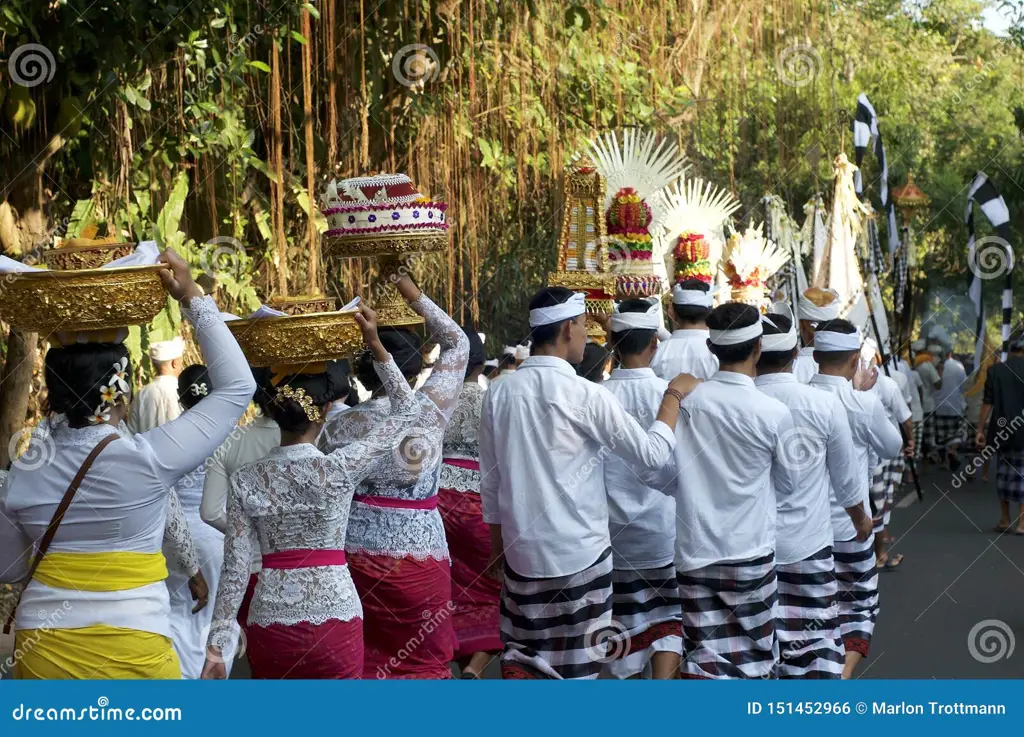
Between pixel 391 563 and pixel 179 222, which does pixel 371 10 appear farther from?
pixel 391 563

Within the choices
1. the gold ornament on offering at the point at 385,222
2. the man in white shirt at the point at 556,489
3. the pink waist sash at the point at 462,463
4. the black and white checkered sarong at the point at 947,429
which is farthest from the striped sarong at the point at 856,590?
the black and white checkered sarong at the point at 947,429

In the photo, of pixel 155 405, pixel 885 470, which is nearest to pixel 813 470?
pixel 155 405

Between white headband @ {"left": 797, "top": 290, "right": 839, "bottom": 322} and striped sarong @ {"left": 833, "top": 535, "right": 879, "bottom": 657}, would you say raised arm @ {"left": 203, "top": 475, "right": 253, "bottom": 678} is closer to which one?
striped sarong @ {"left": 833, "top": 535, "right": 879, "bottom": 657}

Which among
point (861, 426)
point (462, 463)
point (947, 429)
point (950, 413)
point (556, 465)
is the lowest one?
point (947, 429)

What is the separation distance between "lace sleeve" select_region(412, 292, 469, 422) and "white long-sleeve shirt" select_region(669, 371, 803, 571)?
2.89 feet

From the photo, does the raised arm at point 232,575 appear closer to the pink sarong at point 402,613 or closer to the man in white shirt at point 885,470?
the pink sarong at point 402,613

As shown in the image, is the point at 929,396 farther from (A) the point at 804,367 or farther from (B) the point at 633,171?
(B) the point at 633,171

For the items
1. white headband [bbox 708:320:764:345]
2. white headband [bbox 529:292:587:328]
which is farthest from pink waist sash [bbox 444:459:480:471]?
white headband [bbox 708:320:764:345]

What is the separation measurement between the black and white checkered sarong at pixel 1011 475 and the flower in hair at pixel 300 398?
916 centimetres

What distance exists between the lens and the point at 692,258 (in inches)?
334

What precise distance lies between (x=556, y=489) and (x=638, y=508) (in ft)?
2.98

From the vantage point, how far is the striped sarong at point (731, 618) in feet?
17.1

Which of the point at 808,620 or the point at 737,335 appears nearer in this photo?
the point at 737,335

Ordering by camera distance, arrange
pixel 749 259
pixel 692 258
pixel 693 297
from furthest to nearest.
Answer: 1. pixel 749 259
2. pixel 692 258
3. pixel 693 297
